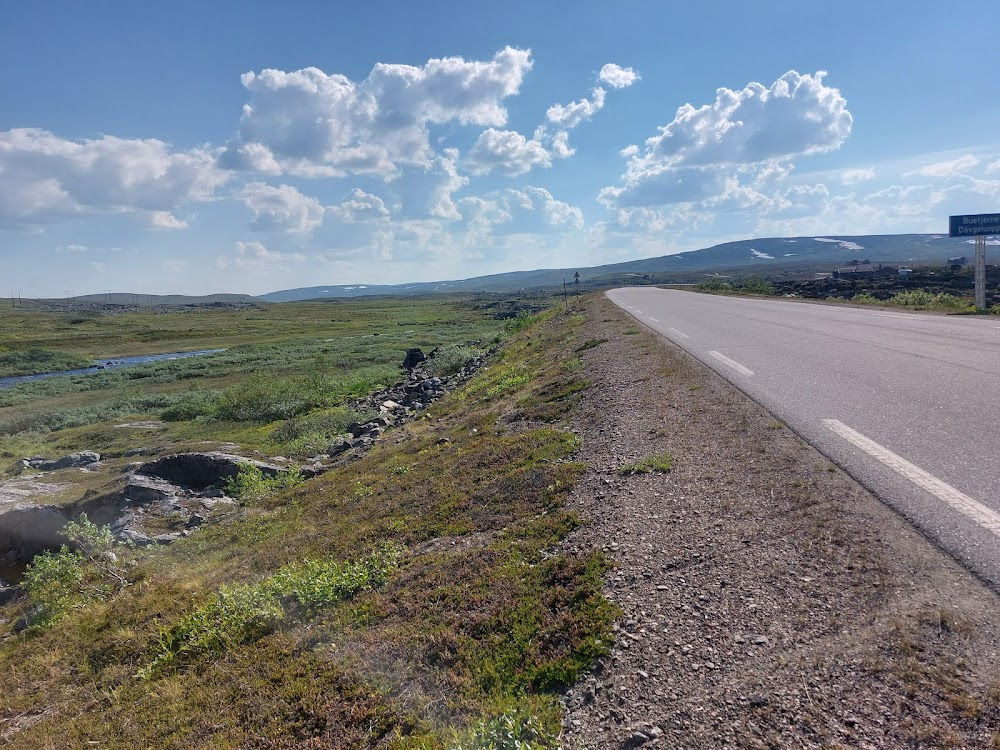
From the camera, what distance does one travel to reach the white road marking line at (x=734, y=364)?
32.3ft

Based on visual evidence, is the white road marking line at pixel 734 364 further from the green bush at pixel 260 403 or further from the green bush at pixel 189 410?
the green bush at pixel 189 410

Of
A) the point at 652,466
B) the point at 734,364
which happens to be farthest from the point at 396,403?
the point at 652,466

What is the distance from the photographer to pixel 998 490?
4.28 m

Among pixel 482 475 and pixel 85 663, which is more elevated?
pixel 482 475

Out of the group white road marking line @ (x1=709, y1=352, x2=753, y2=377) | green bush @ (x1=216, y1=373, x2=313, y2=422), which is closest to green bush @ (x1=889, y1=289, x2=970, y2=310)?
white road marking line @ (x1=709, y1=352, x2=753, y2=377)

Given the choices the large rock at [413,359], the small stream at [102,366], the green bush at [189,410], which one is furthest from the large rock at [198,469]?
the small stream at [102,366]

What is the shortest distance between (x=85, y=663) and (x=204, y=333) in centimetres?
8471

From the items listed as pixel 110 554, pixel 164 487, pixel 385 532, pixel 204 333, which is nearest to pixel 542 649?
pixel 385 532

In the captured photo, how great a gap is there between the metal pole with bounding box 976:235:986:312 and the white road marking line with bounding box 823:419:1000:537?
19031mm

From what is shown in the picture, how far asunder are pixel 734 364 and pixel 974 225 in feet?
61.7

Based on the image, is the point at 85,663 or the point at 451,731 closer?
the point at 451,731

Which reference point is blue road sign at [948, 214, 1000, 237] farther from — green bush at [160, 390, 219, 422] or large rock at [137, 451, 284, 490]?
green bush at [160, 390, 219, 422]

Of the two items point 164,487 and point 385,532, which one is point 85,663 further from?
point 164,487

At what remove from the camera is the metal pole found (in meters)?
20.3
